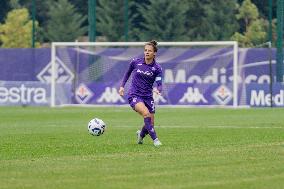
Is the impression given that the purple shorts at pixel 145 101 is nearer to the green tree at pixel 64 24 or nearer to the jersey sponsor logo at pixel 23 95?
the jersey sponsor logo at pixel 23 95

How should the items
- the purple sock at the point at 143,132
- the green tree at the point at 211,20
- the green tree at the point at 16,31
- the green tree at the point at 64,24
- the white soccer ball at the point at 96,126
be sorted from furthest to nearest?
the green tree at the point at 64,24 < the green tree at the point at 16,31 < the green tree at the point at 211,20 < the white soccer ball at the point at 96,126 < the purple sock at the point at 143,132

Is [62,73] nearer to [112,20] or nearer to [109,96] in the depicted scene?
[109,96]

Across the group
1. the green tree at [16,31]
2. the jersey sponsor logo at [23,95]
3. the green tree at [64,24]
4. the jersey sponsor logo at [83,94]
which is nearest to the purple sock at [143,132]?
the jersey sponsor logo at [83,94]

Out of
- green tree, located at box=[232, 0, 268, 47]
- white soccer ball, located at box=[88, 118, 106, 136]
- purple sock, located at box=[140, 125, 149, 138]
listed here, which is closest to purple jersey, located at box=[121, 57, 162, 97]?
purple sock, located at box=[140, 125, 149, 138]

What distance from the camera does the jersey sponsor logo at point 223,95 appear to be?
43.9 metres

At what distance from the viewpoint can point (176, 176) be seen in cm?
1288

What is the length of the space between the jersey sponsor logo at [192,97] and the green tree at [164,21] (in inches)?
1045

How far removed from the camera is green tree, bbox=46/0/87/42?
7806cm

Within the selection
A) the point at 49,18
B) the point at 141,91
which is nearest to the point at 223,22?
the point at 49,18

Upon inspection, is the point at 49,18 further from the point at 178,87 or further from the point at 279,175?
the point at 279,175

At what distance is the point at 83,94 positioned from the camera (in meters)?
45.4

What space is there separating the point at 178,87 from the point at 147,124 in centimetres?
2556

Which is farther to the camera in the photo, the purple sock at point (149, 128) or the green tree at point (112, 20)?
the green tree at point (112, 20)

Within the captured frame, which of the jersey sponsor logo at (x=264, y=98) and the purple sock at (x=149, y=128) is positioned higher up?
the jersey sponsor logo at (x=264, y=98)
